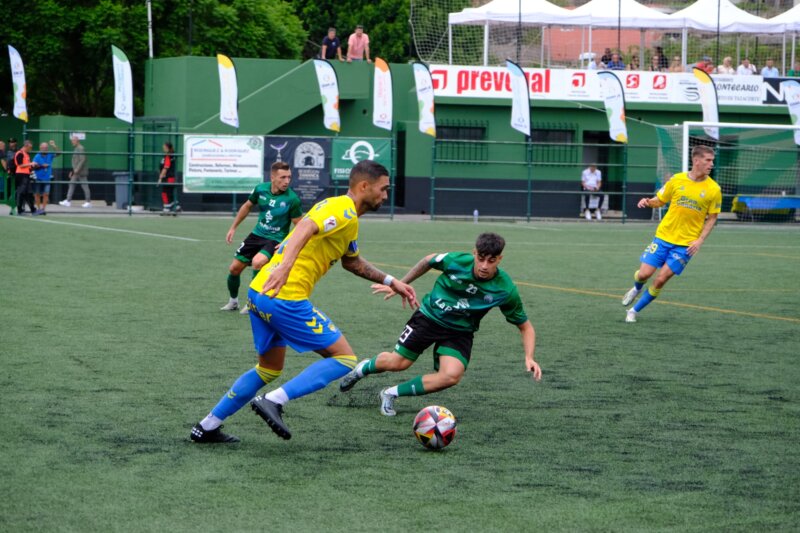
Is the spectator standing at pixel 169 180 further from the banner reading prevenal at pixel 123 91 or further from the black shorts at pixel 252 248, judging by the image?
the black shorts at pixel 252 248

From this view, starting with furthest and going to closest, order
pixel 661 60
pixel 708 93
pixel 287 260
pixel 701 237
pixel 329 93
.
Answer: pixel 661 60
pixel 708 93
pixel 329 93
pixel 701 237
pixel 287 260

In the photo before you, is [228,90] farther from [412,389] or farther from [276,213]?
[412,389]

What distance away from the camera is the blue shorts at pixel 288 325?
249 inches

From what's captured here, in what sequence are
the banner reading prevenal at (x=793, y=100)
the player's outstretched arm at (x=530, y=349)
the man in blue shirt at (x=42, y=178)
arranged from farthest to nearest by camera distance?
the banner reading prevenal at (x=793, y=100) < the man in blue shirt at (x=42, y=178) < the player's outstretched arm at (x=530, y=349)

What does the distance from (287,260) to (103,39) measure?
1414 inches

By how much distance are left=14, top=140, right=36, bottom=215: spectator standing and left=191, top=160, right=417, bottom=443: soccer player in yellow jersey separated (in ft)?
73.0

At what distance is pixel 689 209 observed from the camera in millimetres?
12508

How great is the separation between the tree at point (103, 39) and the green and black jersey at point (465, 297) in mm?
31020

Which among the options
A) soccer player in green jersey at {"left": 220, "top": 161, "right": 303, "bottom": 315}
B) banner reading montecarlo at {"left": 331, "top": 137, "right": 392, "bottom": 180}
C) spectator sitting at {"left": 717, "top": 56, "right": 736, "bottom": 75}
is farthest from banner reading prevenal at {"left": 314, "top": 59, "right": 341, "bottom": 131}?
soccer player in green jersey at {"left": 220, "top": 161, "right": 303, "bottom": 315}

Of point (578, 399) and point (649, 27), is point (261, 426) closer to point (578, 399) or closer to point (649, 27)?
point (578, 399)

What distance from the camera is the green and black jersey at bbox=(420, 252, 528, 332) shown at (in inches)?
285

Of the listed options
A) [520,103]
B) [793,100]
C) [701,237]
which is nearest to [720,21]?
[793,100]

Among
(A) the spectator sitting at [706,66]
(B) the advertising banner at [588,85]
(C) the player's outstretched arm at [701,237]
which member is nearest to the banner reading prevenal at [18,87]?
(B) the advertising banner at [588,85]

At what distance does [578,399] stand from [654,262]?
4801 mm
